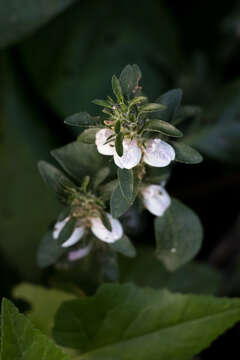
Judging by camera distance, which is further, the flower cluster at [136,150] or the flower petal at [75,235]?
the flower petal at [75,235]

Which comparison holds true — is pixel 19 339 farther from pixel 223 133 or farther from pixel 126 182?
pixel 223 133

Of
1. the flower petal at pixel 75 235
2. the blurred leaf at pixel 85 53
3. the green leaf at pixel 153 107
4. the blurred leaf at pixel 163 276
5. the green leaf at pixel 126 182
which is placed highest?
the blurred leaf at pixel 85 53

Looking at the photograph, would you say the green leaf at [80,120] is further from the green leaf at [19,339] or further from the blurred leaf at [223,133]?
the blurred leaf at [223,133]

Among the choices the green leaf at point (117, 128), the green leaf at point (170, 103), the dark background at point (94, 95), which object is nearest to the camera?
the green leaf at point (117, 128)

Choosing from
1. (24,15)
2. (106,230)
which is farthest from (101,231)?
(24,15)

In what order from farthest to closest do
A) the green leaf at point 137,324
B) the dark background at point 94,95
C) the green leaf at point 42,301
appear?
the dark background at point 94,95
the green leaf at point 42,301
the green leaf at point 137,324

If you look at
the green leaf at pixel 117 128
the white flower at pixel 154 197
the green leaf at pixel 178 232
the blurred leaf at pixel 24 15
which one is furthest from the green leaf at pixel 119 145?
the blurred leaf at pixel 24 15

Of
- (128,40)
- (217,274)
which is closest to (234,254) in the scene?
(217,274)
